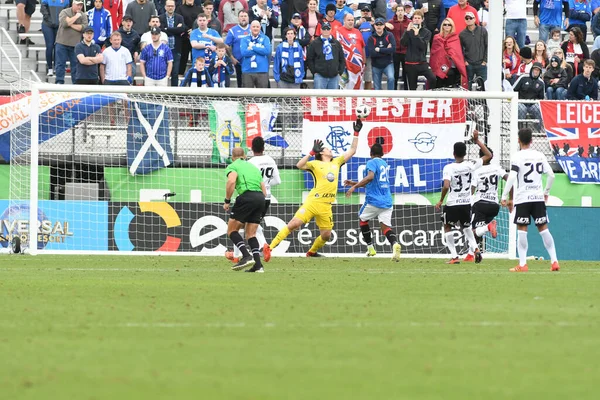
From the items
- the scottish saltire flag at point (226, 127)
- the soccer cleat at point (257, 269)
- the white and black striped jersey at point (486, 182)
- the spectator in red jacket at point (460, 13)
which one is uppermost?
the spectator in red jacket at point (460, 13)

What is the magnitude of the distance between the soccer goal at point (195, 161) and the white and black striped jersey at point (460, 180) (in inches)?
82.7

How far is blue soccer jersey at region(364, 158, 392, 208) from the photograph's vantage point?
20.6 m

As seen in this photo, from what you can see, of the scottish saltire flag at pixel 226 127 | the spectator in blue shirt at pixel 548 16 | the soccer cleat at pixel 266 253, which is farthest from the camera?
the spectator in blue shirt at pixel 548 16

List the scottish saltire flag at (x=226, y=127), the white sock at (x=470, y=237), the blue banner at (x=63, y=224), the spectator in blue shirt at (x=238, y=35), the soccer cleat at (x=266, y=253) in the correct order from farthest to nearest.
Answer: the spectator in blue shirt at (x=238, y=35), the scottish saltire flag at (x=226, y=127), the blue banner at (x=63, y=224), the white sock at (x=470, y=237), the soccer cleat at (x=266, y=253)

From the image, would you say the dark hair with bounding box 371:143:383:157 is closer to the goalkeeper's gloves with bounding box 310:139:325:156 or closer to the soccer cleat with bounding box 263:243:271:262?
the goalkeeper's gloves with bounding box 310:139:325:156

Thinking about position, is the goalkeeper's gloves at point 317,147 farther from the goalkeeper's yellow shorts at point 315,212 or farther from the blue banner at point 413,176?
the blue banner at point 413,176

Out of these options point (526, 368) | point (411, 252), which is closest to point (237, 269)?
point (411, 252)

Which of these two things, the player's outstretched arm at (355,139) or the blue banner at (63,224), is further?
the blue banner at (63,224)

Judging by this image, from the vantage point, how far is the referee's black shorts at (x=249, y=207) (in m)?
16.2

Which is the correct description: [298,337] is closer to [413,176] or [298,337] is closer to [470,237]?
[470,237]

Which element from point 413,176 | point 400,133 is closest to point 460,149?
point 413,176

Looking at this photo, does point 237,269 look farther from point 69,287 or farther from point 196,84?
point 196,84

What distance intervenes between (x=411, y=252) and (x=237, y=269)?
275 inches

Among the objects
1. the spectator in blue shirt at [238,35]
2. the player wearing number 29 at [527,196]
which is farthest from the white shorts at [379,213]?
→ the spectator in blue shirt at [238,35]
